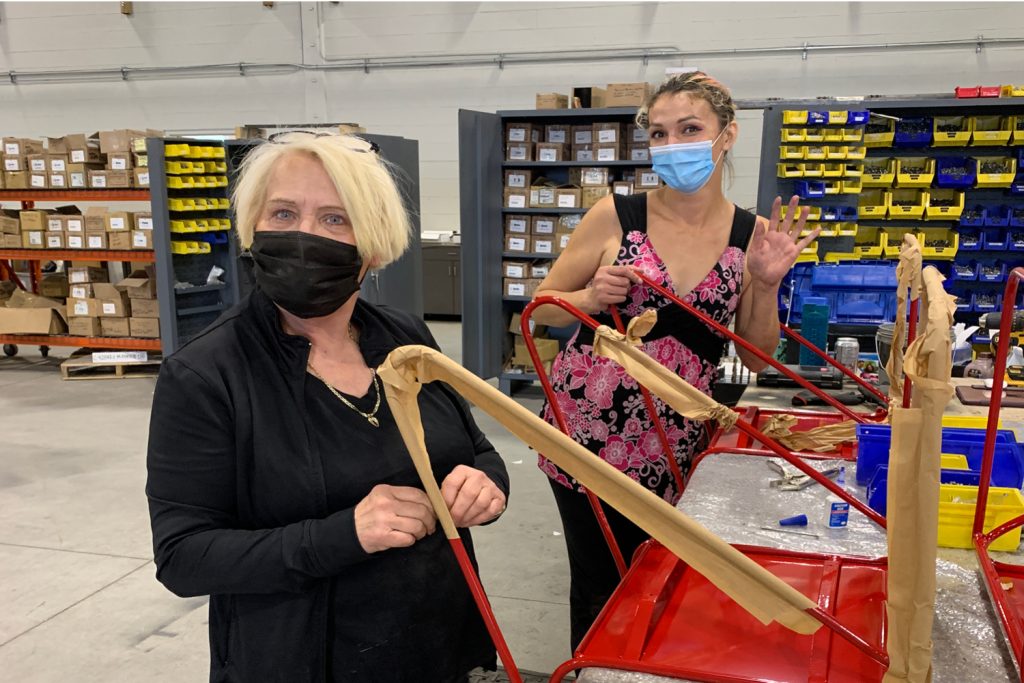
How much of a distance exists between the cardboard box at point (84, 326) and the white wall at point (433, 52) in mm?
4249

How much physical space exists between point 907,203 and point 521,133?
2.73m

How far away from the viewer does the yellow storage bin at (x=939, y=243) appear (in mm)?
5188

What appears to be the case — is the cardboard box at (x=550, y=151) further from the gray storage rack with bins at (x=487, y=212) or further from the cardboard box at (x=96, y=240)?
the cardboard box at (x=96, y=240)

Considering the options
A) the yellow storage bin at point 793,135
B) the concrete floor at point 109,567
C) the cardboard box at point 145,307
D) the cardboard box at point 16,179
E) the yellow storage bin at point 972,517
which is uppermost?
the yellow storage bin at point 793,135

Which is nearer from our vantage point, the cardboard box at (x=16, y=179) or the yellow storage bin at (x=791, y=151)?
the yellow storage bin at (x=791, y=151)

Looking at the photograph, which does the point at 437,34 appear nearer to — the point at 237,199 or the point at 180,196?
the point at 180,196

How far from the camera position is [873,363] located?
293cm

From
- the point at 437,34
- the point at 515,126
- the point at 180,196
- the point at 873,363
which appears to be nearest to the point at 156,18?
the point at 437,34

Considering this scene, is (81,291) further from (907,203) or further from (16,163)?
(907,203)

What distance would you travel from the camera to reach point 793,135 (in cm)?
491

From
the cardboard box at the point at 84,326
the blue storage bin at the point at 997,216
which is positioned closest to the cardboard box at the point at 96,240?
the cardboard box at the point at 84,326

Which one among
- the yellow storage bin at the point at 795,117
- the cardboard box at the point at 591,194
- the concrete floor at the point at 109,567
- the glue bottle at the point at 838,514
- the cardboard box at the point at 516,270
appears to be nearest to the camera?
the glue bottle at the point at 838,514

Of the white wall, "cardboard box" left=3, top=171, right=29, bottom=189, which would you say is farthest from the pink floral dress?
the white wall

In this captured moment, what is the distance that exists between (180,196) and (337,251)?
5615 mm
